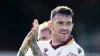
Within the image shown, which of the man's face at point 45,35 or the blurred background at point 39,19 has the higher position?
the blurred background at point 39,19

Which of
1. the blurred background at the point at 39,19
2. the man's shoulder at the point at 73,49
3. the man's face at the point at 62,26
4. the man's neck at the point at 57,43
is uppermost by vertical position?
the blurred background at the point at 39,19

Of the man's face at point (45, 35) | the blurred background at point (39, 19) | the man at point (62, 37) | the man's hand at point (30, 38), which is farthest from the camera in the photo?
the blurred background at point (39, 19)

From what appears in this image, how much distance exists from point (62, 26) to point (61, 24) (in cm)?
2

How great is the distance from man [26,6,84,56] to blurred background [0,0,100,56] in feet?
14.0

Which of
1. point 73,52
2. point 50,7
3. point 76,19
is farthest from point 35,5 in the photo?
point 73,52

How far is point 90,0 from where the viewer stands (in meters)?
7.66

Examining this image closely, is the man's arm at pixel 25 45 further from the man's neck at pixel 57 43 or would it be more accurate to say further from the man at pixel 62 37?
the man's neck at pixel 57 43

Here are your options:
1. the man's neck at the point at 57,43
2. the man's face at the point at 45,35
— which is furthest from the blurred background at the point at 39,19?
the man's neck at the point at 57,43

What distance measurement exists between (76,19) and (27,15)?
86 cm

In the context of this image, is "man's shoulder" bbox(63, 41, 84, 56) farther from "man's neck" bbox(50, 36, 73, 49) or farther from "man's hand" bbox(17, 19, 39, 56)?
"man's hand" bbox(17, 19, 39, 56)

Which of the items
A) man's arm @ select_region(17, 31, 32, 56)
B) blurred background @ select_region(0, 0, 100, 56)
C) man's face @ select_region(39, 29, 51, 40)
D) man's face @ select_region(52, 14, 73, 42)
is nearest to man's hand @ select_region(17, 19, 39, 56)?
man's arm @ select_region(17, 31, 32, 56)

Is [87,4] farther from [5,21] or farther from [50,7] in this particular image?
[5,21]

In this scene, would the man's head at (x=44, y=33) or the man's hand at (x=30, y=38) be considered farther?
the man's head at (x=44, y=33)

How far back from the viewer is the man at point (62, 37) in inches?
123
